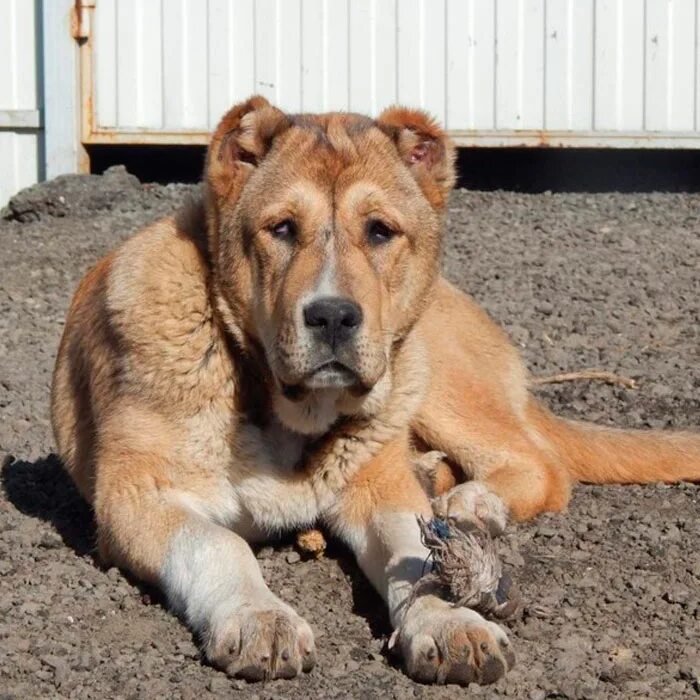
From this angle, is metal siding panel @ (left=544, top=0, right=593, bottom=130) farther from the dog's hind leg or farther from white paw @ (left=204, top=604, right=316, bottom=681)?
white paw @ (left=204, top=604, right=316, bottom=681)

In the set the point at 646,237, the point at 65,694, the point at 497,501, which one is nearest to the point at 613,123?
the point at 646,237

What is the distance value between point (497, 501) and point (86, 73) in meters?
5.90

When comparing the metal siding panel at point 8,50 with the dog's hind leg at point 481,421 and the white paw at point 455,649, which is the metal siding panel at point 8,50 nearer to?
the dog's hind leg at point 481,421

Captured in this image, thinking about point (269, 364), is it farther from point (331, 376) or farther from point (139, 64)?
point (139, 64)

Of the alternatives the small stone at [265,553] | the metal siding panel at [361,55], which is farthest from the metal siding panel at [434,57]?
the small stone at [265,553]

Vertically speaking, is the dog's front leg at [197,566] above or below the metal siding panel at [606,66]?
below

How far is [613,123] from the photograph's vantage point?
995 centimetres

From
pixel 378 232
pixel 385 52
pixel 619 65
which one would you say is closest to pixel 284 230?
pixel 378 232

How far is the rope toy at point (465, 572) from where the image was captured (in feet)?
13.0

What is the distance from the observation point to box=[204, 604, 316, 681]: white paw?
372 centimetres

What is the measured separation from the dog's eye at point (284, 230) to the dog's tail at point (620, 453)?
1.70 m

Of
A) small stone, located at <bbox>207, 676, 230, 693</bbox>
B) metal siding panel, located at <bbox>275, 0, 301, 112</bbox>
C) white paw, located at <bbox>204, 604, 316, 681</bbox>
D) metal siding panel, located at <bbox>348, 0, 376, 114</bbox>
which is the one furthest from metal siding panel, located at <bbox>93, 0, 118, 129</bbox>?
small stone, located at <bbox>207, 676, 230, 693</bbox>

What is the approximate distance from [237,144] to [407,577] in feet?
4.92

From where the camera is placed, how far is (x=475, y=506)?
5043 mm
